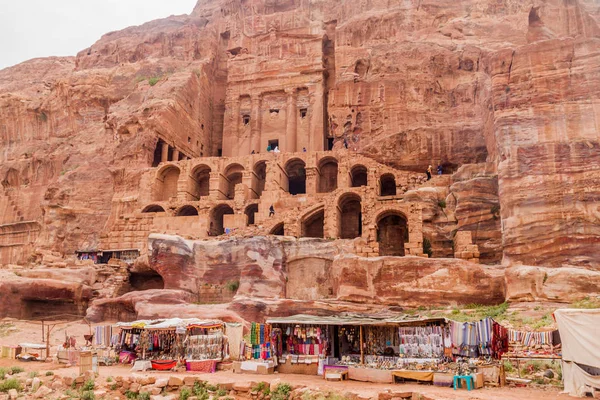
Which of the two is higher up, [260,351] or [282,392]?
[260,351]

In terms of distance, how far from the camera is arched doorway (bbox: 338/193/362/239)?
38.2 metres

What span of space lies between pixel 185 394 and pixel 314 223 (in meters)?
22.1

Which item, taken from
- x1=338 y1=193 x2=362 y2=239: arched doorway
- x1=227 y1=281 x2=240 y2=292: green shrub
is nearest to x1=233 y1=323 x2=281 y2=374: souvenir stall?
x1=227 y1=281 x2=240 y2=292: green shrub

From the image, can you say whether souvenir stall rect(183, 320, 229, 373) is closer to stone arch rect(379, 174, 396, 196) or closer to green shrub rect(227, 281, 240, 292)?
green shrub rect(227, 281, 240, 292)

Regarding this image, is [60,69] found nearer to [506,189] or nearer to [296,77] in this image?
[296,77]

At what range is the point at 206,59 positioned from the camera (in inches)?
2190

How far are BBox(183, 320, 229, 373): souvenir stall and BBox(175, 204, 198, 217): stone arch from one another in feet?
72.4

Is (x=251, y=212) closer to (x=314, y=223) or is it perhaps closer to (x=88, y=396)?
(x=314, y=223)

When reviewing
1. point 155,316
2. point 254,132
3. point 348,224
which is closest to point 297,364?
point 155,316

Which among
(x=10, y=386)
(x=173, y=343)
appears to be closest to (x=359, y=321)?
(x=173, y=343)

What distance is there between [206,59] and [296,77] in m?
9.58

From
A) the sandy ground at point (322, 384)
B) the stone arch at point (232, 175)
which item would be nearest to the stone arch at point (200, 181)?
the stone arch at point (232, 175)

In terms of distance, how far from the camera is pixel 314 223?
37531 millimetres

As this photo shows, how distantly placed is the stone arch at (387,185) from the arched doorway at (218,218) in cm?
1121
